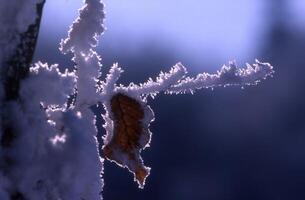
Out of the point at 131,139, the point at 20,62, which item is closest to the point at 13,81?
the point at 20,62

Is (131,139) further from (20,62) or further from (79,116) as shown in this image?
(20,62)

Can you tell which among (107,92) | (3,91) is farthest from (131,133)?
(3,91)

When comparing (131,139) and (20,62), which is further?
(131,139)

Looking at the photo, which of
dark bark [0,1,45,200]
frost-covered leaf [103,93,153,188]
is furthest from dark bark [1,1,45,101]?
frost-covered leaf [103,93,153,188]

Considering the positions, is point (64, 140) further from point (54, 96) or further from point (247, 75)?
point (247, 75)

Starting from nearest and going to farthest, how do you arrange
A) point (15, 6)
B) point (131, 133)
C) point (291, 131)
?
point (15, 6)
point (131, 133)
point (291, 131)

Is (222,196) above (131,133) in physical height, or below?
above

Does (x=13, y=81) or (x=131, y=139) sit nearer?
(x=13, y=81)

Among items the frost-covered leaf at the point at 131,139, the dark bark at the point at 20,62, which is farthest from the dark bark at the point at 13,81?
the frost-covered leaf at the point at 131,139
